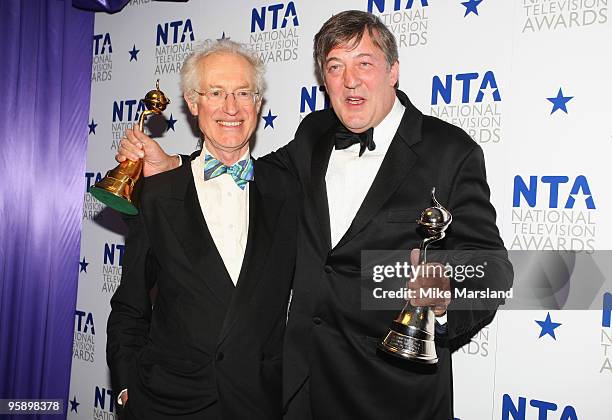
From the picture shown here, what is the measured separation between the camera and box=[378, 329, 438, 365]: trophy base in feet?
6.35

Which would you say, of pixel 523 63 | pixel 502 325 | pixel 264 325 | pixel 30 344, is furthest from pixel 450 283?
pixel 30 344

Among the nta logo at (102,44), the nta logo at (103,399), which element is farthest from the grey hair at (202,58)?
the nta logo at (103,399)

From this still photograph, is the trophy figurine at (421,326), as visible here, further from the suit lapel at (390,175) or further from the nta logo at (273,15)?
the nta logo at (273,15)

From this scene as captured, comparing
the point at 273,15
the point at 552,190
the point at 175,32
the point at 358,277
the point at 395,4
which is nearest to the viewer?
the point at 358,277

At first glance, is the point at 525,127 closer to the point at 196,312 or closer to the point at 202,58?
the point at 202,58

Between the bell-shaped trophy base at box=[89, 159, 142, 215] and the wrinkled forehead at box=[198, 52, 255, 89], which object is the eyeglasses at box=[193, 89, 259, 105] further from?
the bell-shaped trophy base at box=[89, 159, 142, 215]

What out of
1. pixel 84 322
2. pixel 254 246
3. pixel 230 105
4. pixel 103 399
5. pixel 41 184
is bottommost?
pixel 103 399

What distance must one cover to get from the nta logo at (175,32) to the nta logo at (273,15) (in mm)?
539

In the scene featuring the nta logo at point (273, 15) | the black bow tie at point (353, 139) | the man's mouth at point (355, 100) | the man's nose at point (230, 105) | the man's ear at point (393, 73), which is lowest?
the black bow tie at point (353, 139)

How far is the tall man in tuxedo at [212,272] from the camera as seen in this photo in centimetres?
225

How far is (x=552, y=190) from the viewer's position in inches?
107

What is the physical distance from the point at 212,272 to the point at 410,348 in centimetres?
→ 80

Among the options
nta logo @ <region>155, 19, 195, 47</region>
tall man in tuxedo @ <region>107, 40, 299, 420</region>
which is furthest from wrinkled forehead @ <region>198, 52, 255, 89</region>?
nta logo @ <region>155, 19, 195, 47</region>

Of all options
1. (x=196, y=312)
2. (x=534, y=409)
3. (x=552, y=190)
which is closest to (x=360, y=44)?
(x=552, y=190)
